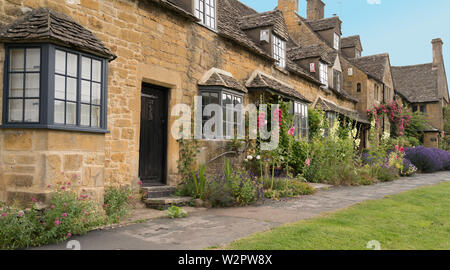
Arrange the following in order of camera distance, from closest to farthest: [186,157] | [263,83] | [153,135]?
[153,135] → [186,157] → [263,83]

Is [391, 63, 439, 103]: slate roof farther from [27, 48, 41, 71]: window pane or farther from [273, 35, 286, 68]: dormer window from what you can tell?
[27, 48, 41, 71]: window pane

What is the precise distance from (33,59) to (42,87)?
457 mm

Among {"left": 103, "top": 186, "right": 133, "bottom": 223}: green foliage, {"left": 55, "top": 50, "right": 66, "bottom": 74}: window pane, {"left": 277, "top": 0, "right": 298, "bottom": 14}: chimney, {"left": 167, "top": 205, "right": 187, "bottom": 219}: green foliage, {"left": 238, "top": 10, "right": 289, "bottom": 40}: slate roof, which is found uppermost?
{"left": 277, "top": 0, "right": 298, "bottom": 14}: chimney

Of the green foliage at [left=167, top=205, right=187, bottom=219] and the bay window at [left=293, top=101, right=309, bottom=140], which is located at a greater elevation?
the bay window at [left=293, top=101, right=309, bottom=140]

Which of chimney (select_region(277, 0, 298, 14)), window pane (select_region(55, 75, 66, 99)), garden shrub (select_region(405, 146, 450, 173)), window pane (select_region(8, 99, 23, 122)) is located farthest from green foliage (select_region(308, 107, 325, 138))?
window pane (select_region(8, 99, 23, 122))

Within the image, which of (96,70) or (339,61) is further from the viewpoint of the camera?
(339,61)

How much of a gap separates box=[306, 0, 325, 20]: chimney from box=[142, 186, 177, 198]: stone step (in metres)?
22.7

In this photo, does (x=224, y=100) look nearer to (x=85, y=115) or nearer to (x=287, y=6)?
(x=85, y=115)

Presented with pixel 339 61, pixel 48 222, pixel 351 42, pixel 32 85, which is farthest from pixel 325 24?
pixel 48 222

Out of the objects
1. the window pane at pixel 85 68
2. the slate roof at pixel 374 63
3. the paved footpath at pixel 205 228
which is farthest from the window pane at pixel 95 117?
the slate roof at pixel 374 63

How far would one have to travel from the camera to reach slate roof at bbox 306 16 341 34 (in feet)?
77.4

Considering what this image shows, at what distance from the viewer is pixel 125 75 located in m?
6.98
